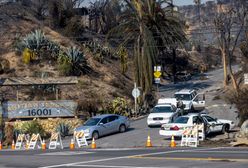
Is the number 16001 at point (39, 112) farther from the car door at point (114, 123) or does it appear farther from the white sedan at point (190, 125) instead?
the white sedan at point (190, 125)

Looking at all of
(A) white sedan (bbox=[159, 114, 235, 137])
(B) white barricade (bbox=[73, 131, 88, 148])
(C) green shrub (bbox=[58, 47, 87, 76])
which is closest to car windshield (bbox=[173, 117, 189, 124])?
(A) white sedan (bbox=[159, 114, 235, 137])

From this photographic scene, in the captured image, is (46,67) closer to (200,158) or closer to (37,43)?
(37,43)

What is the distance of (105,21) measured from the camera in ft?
347

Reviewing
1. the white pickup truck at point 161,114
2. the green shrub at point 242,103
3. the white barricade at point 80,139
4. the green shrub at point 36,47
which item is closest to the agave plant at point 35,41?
the green shrub at point 36,47

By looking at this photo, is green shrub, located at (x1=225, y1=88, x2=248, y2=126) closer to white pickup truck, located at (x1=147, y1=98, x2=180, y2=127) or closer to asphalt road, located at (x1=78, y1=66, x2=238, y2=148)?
asphalt road, located at (x1=78, y1=66, x2=238, y2=148)

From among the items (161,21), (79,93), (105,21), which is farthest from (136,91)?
(105,21)

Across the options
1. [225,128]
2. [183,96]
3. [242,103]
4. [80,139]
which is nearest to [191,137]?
[225,128]

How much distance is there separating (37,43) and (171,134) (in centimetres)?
3256

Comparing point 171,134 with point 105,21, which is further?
point 105,21

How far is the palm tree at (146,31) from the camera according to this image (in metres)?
63.4

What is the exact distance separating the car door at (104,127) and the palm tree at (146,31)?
15817mm

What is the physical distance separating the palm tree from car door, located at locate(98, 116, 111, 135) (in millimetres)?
15817

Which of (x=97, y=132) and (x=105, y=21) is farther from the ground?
(x=105, y=21)

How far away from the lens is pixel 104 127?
4634cm
